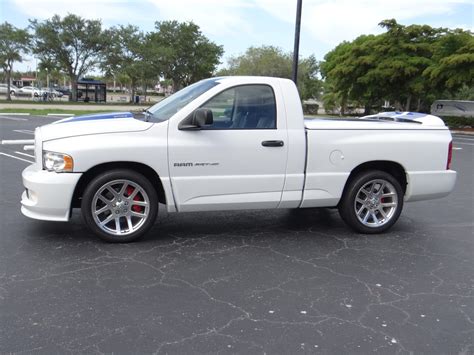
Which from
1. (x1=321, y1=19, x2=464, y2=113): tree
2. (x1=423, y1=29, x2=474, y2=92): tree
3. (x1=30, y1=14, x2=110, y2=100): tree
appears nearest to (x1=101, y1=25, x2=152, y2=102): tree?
(x1=30, y1=14, x2=110, y2=100): tree

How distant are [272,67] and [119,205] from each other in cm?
4855

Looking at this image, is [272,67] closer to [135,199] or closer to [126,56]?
[126,56]

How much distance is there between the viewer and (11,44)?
4306 cm

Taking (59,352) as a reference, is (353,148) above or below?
above

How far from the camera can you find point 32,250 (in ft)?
15.9

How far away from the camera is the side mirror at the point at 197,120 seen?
16.1 feet

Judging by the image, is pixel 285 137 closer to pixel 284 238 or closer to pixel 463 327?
pixel 284 238

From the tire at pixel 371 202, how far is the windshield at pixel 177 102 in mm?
2024

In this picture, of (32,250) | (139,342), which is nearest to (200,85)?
(32,250)

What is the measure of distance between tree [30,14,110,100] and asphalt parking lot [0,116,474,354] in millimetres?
42693

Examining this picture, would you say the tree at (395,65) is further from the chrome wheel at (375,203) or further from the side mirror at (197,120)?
the side mirror at (197,120)

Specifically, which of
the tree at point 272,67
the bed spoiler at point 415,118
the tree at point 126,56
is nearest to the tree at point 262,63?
the tree at point 272,67

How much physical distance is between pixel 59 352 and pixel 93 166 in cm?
224

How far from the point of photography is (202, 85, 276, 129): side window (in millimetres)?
5336
